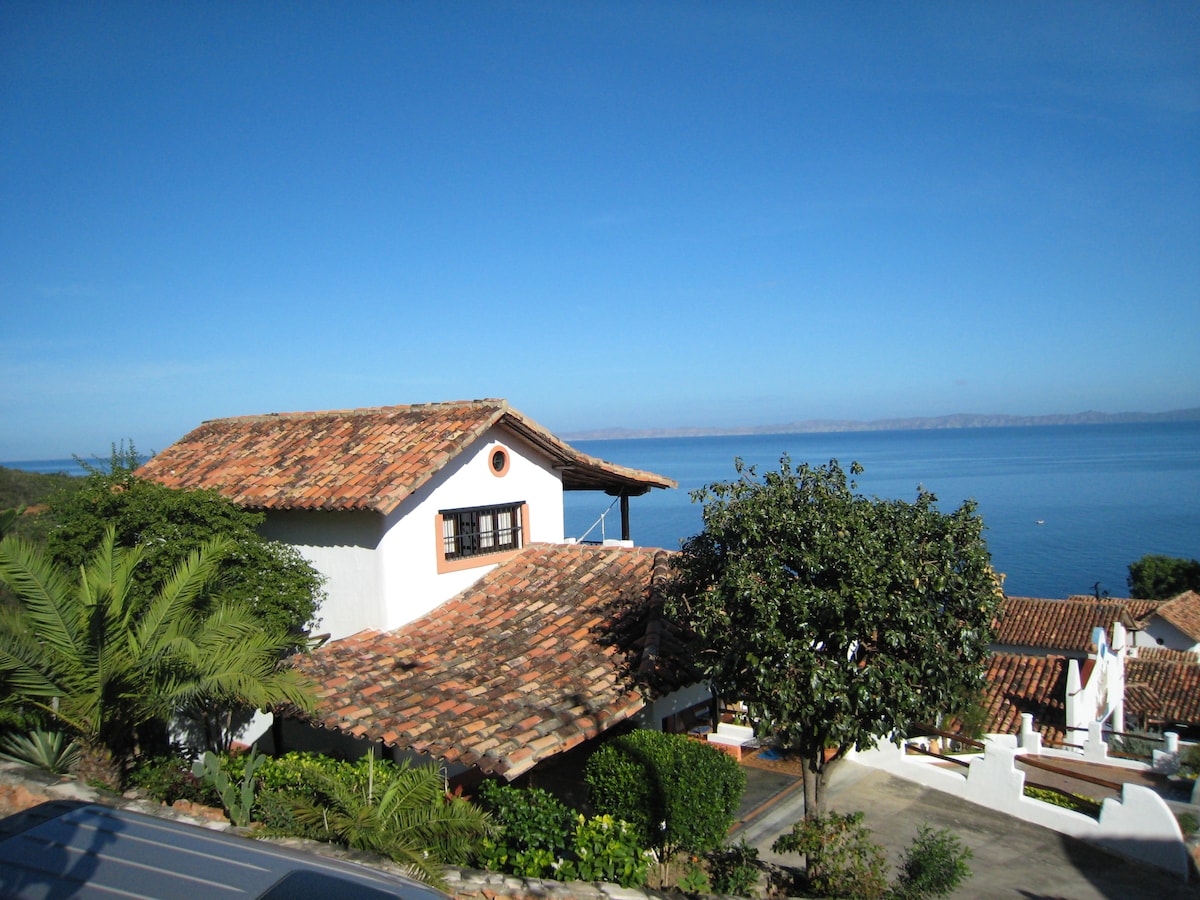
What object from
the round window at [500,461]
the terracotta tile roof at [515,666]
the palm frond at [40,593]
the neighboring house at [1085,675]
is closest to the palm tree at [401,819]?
the terracotta tile roof at [515,666]

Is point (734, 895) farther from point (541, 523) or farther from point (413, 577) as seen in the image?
point (541, 523)

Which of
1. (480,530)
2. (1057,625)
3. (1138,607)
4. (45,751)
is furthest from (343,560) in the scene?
(1138,607)

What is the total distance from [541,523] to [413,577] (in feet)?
10.7

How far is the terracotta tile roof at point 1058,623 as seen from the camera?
110 feet

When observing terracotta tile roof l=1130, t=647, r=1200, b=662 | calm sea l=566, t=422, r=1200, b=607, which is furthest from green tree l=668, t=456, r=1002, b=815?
terracotta tile roof l=1130, t=647, r=1200, b=662

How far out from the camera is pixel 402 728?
10.3m

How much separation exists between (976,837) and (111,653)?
36.1 feet

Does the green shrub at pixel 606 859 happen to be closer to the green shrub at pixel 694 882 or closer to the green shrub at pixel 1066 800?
the green shrub at pixel 694 882

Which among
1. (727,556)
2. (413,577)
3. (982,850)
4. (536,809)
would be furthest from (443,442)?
(982,850)

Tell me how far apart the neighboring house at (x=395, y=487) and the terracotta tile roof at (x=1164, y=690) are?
68.6 ft

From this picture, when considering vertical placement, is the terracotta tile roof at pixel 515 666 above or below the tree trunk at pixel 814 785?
above

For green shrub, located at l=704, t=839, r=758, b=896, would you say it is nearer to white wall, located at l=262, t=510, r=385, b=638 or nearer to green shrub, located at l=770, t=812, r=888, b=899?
green shrub, located at l=770, t=812, r=888, b=899

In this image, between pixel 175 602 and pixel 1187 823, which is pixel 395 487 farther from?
pixel 1187 823

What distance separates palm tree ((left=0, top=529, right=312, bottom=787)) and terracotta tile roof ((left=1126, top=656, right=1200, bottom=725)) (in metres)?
27.9
